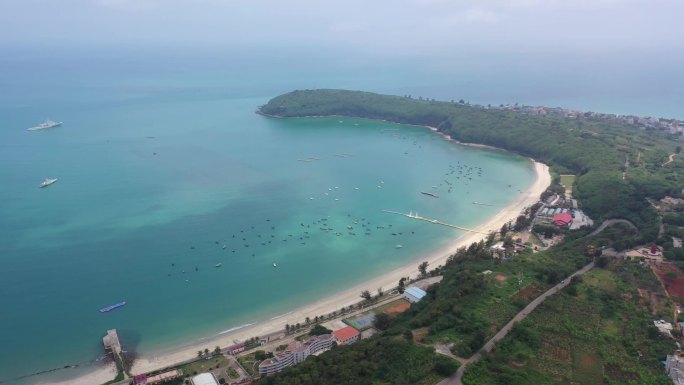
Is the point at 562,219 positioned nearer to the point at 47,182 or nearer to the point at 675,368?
the point at 675,368

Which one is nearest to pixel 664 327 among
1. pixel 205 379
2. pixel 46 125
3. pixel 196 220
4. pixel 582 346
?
pixel 582 346

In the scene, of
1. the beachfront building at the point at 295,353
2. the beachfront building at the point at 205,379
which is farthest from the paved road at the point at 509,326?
the beachfront building at the point at 205,379

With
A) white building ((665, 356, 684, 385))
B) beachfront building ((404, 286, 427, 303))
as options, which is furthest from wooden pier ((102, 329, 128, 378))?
white building ((665, 356, 684, 385))

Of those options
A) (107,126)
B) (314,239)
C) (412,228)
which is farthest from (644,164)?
(107,126)

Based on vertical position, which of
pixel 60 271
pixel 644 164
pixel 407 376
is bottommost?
pixel 60 271

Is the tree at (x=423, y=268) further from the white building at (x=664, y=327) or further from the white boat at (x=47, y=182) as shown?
the white boat at (x=47, y=182)

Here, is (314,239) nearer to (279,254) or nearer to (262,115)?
(279,254)

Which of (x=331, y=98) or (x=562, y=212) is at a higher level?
(x=331, y=98)

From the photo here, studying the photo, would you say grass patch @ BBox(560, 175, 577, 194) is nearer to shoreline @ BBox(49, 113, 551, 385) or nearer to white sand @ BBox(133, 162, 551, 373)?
white sand @ BBox(133, 162, 551, 373)
